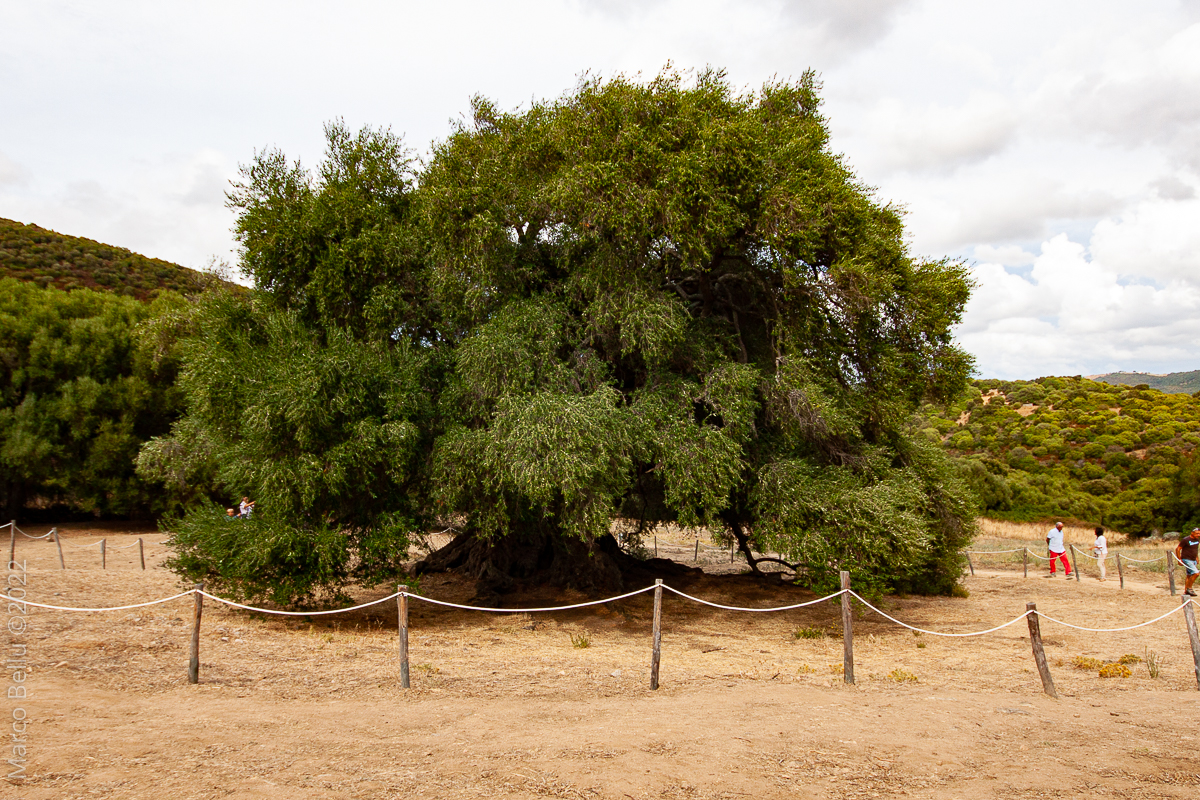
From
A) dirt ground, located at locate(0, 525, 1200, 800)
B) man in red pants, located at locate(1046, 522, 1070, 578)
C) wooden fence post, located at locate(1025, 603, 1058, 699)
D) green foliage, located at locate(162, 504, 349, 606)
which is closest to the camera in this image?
dirt ground, located at locate(0, 525, 1200, 800)

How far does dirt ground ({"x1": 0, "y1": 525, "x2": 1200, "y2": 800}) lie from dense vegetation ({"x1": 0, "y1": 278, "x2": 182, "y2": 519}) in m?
14.4

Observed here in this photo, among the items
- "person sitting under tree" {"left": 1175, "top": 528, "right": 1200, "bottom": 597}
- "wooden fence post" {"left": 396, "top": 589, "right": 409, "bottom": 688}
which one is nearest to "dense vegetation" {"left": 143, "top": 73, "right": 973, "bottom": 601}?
"wooden fence post" {"left": 396, "top": 589, "right": 409, "bottom": 688}

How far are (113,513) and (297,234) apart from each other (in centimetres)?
2140

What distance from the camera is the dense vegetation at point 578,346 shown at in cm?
1050

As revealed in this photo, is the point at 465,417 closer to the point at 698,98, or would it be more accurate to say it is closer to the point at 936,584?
the point at 698,98

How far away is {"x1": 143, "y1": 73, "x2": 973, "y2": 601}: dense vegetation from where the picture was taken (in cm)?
1050

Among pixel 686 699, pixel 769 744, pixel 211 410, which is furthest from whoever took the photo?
pixel 211 410

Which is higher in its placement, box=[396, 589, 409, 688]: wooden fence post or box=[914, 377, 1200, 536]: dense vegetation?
box=[914, 377, 1200, 536]: dense vegetation

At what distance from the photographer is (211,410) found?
12258 millimetres

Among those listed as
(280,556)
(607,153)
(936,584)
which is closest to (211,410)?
(280,556)

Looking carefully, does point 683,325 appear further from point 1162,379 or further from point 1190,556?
point 1162,379

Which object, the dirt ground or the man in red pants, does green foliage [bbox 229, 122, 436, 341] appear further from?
the man in red pants

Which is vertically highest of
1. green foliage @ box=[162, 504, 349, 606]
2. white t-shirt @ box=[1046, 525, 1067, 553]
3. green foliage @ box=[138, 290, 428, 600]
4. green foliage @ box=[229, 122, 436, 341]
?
green foliage @ box=[229, 122, 436, 341]

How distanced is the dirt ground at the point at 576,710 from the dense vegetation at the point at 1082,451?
52.8 feet
